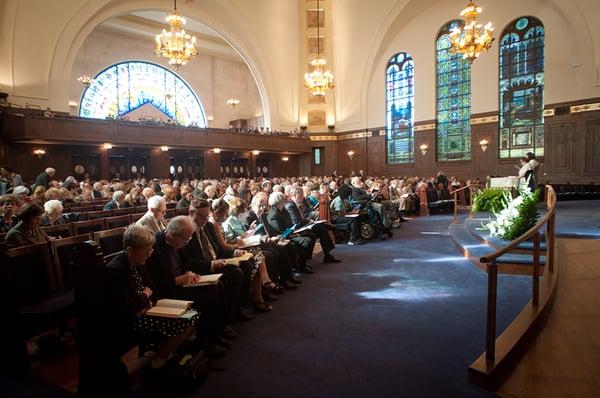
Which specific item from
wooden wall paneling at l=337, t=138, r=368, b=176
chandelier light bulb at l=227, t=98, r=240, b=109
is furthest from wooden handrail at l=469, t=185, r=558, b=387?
chandelier light bulb at l=227, t=98, r=240, b=109

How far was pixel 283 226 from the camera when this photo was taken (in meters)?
4.97

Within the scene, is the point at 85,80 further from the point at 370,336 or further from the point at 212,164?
the point at 370,336

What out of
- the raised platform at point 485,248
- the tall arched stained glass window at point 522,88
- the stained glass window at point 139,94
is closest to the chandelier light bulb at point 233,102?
the stained glass window at point 139,94

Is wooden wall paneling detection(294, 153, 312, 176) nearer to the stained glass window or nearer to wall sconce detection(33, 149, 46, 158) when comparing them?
the stained glass window

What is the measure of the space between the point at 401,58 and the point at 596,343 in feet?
60.7

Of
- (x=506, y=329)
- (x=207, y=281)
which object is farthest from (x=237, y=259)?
(x=506, y=329)

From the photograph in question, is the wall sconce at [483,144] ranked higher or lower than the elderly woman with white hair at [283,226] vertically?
higher

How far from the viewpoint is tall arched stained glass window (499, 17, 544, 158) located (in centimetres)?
1502

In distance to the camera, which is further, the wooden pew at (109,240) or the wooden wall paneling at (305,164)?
the wooden wall paneling at (305,164)

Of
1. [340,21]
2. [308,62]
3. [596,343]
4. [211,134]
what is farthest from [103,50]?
[596,343]

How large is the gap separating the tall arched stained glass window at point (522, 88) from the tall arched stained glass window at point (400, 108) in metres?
4.24

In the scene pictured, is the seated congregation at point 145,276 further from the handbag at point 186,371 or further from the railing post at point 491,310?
the railing post at point 491,310

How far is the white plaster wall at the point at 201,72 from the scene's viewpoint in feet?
58.5

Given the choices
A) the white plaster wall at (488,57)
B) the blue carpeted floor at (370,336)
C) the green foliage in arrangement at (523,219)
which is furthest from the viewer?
the white plaster wall at (488,57)
